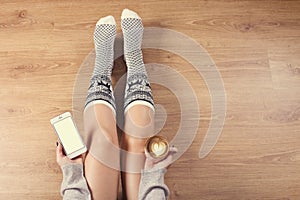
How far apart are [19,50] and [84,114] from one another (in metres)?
0.32

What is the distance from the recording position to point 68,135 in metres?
1.01

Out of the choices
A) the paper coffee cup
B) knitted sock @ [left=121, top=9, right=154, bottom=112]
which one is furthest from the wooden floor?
the paper coffee cup

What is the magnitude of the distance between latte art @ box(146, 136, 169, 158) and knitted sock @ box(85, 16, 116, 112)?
18 cm

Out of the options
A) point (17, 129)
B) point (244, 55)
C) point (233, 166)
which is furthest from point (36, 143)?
point (244, 55)

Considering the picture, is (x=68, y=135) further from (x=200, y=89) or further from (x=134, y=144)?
(x=200, y=89)

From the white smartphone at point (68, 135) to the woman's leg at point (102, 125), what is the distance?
3 centimetres

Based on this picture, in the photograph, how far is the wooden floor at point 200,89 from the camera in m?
1.08

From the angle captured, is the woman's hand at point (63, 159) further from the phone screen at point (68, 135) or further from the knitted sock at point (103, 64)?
the knitted sock at point (103, 64)

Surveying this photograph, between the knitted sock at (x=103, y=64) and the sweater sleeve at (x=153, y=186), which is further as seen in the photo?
the knitted sock at (x=103, y=64)

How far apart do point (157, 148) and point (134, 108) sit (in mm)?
163

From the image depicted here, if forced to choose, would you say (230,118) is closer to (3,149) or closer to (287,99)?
(287,99)

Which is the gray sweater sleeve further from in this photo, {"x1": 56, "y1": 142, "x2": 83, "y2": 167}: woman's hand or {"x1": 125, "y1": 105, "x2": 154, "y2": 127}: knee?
{"x1": 125, "y1": 105, "x2": 154, "y2": 127}: knee

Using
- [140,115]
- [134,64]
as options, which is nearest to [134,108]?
[140,115]

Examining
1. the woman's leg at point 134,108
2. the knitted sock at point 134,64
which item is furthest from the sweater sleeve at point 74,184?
the knitted sock at point 134,64
